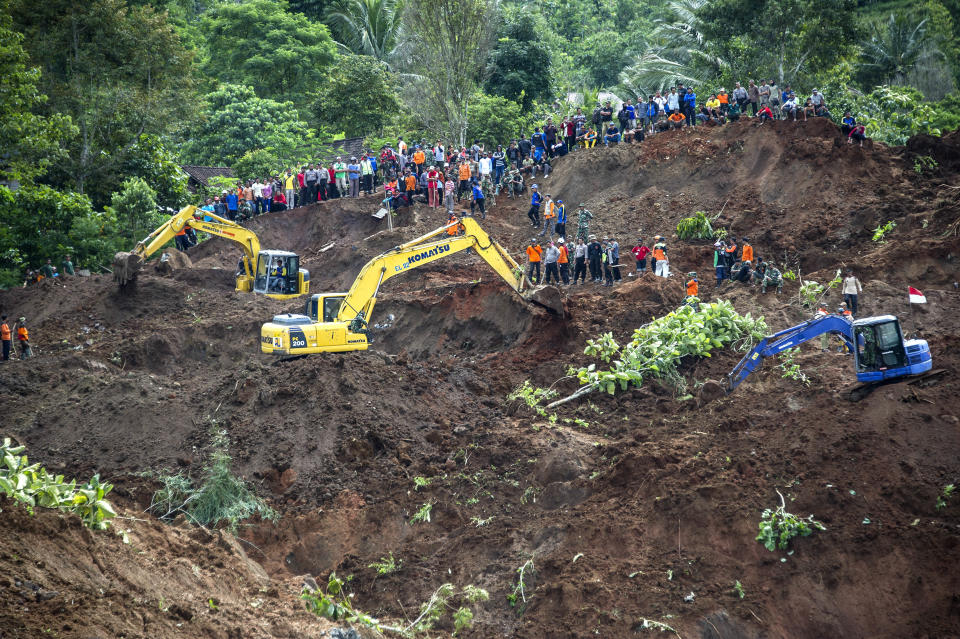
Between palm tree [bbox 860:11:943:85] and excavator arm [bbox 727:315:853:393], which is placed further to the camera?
palm tree [bbox 860:11:943:85]

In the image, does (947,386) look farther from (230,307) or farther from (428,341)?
(230,307)

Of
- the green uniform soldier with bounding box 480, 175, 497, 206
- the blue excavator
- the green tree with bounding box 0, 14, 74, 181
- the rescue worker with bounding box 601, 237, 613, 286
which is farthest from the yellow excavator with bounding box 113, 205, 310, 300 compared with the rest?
the blue excavator

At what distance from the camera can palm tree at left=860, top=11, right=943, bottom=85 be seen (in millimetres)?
42906

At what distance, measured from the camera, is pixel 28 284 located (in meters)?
33.3

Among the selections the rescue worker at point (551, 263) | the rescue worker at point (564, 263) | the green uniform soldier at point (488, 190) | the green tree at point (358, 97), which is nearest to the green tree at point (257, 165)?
the green tree at point (358, 97)

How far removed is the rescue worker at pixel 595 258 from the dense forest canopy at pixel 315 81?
41.0ft

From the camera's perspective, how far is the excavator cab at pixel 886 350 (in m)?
15.6

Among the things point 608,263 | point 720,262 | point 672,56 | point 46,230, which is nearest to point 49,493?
point 608,263

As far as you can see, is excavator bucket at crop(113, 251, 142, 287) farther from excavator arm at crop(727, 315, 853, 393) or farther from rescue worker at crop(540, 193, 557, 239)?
excavator arm at crop(727, 315, 853, 393)

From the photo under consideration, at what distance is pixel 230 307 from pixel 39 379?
7.81 m

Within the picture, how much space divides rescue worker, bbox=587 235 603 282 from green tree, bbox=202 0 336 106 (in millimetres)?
32749

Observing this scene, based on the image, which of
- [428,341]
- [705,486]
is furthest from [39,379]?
[705,486]

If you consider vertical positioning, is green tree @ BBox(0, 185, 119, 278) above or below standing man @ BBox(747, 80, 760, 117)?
below

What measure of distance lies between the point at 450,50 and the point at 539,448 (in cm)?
2549
